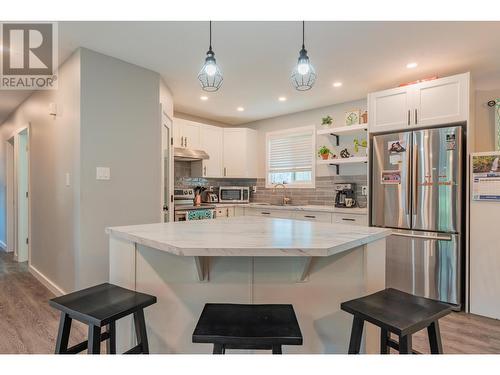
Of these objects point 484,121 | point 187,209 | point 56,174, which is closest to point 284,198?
point 187,209

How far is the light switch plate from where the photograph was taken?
2.68 metres

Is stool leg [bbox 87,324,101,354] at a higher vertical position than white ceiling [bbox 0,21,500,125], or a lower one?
lower

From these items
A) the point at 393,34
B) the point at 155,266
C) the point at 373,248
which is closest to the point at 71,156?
the point at 155,266

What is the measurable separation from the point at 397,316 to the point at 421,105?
2.53m

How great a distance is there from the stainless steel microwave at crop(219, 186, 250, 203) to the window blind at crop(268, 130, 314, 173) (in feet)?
2.01

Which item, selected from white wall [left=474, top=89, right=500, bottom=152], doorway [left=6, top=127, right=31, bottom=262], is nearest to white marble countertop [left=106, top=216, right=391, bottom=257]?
white wall [left=474, top=89, right=500, bottom=152]

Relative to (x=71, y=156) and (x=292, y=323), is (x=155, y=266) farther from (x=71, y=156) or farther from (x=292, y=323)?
(x=71, y=156)

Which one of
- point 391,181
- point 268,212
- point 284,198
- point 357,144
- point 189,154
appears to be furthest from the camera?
point 284,198

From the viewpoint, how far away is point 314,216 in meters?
3.91

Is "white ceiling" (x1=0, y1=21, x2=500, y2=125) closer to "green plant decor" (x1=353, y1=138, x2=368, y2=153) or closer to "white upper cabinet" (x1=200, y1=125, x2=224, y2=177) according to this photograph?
"green plant decor" (x1=353, y1=138, x2=368, y2=153)

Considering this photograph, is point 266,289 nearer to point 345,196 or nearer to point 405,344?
point 405,344

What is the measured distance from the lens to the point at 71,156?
8.91ft

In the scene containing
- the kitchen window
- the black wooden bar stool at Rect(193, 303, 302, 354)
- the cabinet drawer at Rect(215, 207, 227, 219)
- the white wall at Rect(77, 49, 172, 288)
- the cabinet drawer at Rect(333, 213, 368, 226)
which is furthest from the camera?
the kitchen window

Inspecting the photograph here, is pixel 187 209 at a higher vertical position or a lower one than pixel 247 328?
higher
